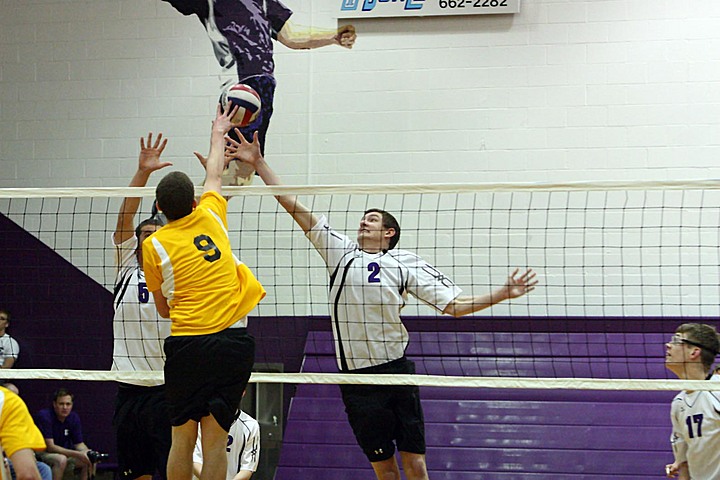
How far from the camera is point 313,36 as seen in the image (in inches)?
394

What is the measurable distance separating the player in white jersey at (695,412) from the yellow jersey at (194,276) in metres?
2.58

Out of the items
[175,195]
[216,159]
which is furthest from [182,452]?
[216,159]

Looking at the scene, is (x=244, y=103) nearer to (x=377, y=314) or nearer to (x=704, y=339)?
(x=377, y=314)

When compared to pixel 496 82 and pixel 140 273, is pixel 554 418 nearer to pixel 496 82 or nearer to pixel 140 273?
pixel 496 82

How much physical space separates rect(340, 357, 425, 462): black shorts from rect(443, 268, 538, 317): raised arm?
49 centimetres

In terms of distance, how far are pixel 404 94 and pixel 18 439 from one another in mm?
6604

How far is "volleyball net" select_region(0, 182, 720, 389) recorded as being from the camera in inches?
364

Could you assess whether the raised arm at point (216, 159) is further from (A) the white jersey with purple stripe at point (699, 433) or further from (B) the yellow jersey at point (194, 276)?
A: (A) the white jersey with purple stripe at point (699, 433)

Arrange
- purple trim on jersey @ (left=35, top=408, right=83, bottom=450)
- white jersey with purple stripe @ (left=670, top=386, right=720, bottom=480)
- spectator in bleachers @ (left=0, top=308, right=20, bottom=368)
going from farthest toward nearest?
spectator in bleachers @ (left=0, top=308, right=20, bottom=368) → purple trim on jersey @ (left=35, top=408, right=83, bottom=450) → white jersey with purple stripe @ (left=670, top=386, right=720, bottom=480)

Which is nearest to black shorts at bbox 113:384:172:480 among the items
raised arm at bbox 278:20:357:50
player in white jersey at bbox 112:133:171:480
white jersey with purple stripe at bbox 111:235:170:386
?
player in white jersey at bbox 112:133:171:480

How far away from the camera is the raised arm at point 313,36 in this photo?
9938 mm

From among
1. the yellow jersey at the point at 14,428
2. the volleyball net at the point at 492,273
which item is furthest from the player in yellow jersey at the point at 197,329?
the volleyball net at the point at 492,273

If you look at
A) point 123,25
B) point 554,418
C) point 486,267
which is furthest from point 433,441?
point 123,25

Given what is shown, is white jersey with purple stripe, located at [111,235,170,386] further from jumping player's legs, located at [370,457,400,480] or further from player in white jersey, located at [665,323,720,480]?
player in white jersey, located at [665,323,720,480]
